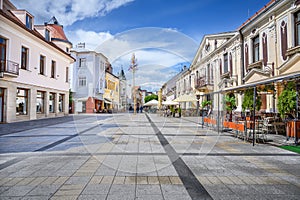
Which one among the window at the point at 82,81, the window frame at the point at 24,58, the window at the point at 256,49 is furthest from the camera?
the window at the point at 82,81

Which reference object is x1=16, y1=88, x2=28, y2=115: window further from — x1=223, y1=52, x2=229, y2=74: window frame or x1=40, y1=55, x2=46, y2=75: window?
x1=223, y1=52, x2=229, y2=74: window frame

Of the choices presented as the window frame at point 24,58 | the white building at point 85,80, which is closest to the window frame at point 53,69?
the window frame at point 24,58

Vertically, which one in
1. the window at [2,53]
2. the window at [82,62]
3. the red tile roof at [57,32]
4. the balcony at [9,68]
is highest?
the red tile roof at [57,32]

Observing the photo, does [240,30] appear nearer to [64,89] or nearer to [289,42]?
[289,42]

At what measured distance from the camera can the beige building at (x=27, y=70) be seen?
1303 centimetres

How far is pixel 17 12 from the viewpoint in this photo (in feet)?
49.9

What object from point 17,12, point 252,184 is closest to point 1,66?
point 17,12

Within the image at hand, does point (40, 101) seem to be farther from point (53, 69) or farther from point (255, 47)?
point (255, 47)

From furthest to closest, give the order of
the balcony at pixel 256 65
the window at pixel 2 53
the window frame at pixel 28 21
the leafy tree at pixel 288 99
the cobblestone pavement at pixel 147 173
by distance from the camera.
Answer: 1. the window frame at pixel 28 21
2. the window at pixel 2 53
3. the balcony at pixel 256 65
4. the leafy tree at pixel 288 99
5. the cobblestone pavement at pixel 147 173

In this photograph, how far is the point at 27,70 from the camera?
1530cm

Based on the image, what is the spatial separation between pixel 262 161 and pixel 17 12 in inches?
750

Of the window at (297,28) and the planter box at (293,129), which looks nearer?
the planter box at (293,129)

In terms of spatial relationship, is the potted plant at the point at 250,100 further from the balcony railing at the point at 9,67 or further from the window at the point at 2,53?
the window at the point at 2,53

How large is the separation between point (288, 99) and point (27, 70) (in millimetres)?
17300
